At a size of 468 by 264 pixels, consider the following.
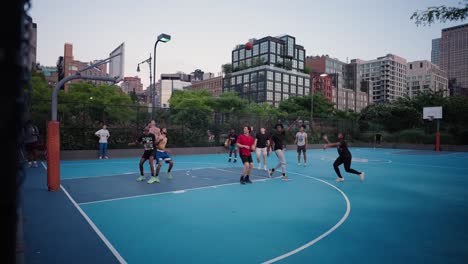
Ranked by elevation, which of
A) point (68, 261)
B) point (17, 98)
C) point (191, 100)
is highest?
point (191, 100)

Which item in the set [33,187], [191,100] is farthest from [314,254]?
[191,100]

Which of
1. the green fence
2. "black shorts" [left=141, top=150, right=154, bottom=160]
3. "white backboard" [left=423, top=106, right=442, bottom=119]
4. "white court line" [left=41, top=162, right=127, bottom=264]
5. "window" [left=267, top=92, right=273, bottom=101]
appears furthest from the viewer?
"window" [left=267, top=92, right=273, bottom=101]

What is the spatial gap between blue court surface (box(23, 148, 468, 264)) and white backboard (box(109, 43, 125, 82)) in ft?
13.4

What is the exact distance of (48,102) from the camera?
17.7 meters

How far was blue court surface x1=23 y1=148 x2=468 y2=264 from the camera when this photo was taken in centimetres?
486

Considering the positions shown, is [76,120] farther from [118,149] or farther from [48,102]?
[118,149]

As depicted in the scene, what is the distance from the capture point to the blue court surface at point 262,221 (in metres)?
4.86

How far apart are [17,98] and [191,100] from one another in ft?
193

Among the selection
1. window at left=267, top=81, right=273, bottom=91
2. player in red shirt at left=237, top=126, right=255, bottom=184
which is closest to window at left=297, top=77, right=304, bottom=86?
window at left=267, top=81, right=273, bottom=91

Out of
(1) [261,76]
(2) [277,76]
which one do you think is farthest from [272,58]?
(1) [261,76]

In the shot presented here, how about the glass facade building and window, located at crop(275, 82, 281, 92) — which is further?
window, located at crop(275, 82, 281, 92)

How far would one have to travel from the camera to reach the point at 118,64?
12.1 m

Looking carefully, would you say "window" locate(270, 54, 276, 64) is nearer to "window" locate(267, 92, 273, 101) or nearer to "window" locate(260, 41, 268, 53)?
"window" locate(260, 41, 268, 53)

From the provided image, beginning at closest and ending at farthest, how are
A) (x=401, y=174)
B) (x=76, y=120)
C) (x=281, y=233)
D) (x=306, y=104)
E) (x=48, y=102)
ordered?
1. (x=281, y=233)
2. (x=401, y=174)
3. (x=48, y=102)
4. (x=76, y=120)
5. (x=306, y=104)
